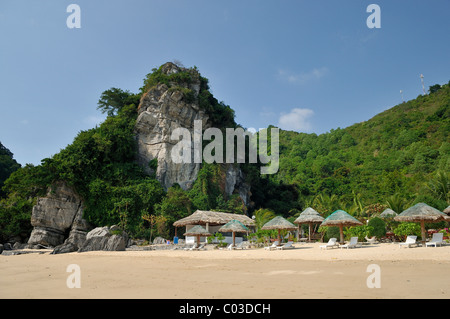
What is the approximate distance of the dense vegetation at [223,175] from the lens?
2508cm

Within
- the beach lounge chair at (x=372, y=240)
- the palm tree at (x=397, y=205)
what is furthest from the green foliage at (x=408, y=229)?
the palm tree at (x=397, y=205)

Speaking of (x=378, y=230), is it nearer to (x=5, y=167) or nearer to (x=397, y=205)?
(x=397, y=205)

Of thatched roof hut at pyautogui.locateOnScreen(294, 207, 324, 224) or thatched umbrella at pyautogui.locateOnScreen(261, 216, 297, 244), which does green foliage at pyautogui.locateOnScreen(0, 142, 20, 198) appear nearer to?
thatched umbrella at pyautogui.locateOnScreen(261, 216, 297, 244)

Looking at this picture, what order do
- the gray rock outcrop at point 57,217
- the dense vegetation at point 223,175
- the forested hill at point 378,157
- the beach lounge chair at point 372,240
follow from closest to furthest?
the beach lounge chair at point 372,240 → the gray rock outcrop at point 57,217 → the dense vegetation at point 223,175 → the forested hill at point 378,157

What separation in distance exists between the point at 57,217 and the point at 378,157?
39.7 metres

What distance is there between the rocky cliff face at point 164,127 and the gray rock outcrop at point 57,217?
24.0 feet

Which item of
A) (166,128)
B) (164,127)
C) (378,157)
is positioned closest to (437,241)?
(166,128)

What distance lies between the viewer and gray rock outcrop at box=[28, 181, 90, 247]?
76.8ft

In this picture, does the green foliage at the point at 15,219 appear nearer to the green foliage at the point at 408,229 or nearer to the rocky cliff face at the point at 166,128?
the rocky cliff face at the point at 166,128

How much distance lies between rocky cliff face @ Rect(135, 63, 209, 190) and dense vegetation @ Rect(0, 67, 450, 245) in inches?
39.0

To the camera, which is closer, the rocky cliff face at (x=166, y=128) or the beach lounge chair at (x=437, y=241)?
the beach lounge chair at (x=437, y=241)

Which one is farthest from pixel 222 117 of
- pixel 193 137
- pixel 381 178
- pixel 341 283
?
pixel 341 283

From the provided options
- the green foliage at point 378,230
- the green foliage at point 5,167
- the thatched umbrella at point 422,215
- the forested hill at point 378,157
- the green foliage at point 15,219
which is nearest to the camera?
the thatched umbrella at point 422,215
